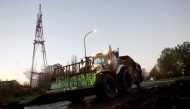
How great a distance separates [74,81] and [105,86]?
1.58 m

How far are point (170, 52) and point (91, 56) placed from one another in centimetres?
7022

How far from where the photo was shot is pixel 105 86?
7.72 m

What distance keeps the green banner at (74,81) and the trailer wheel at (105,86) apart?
0.30 m

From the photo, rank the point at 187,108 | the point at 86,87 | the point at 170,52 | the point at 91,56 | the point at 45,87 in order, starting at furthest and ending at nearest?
the point at 170,52
the point at 45,87
the point at 91,56
the point at 86,87
the point at 187,108

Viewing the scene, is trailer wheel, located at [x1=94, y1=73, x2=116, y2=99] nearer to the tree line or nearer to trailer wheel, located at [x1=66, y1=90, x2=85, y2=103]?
trailer wheel, located at [x1=66, y1=90, x2=85, y2=103]

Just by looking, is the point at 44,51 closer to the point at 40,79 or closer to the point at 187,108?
the point at 40,79

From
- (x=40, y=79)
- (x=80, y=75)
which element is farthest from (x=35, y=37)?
(x=80, y=75)

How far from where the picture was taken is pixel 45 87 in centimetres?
1902

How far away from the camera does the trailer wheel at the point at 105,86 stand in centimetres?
756

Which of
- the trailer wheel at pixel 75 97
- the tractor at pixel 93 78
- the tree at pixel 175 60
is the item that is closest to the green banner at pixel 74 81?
the tractor at pixel 93 78

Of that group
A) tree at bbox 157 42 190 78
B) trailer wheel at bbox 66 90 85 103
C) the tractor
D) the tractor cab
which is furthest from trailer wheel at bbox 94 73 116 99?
tree at bbox 157 42 190 78

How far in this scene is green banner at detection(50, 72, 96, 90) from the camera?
775 cm

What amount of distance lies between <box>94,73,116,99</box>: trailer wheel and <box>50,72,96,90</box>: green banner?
295 mm

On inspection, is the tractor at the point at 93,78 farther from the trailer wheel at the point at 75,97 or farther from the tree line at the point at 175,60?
the tree line at the point at 175,60
